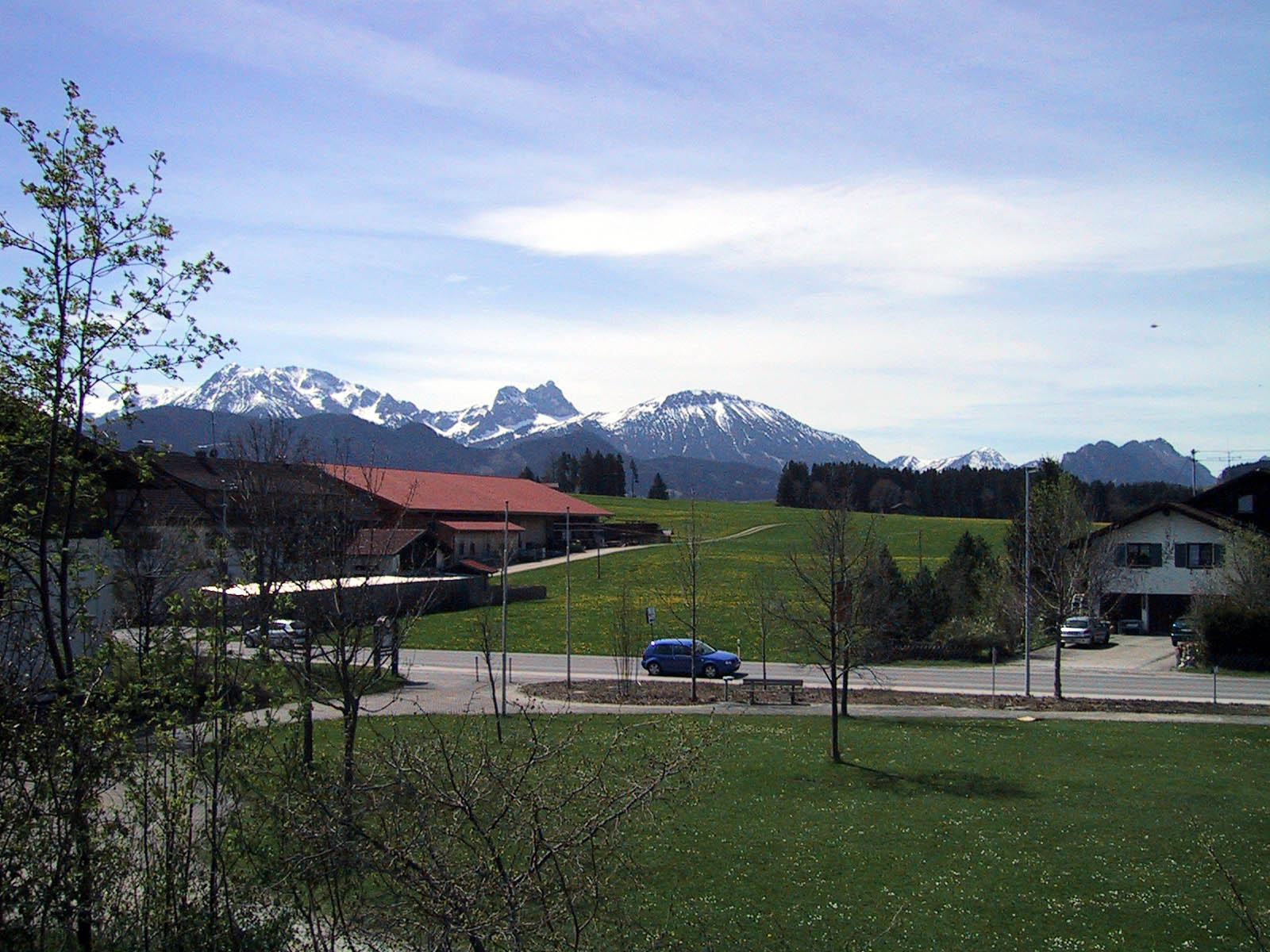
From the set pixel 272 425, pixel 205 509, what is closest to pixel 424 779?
pixel 272 425

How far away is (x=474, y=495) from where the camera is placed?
8700 cm

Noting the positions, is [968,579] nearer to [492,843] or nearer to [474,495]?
[492,843]

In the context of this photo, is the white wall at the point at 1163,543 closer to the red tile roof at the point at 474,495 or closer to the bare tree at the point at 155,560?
the red tile roof at the point at 474,495

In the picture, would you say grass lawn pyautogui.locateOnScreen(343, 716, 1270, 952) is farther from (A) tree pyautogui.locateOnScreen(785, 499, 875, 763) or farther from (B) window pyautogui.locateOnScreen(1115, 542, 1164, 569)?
(B) window pyautogui.locateOnScreen(1115, 542, 1164, 569)

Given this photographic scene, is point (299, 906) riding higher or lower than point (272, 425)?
lower

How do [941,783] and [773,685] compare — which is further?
[773,685]

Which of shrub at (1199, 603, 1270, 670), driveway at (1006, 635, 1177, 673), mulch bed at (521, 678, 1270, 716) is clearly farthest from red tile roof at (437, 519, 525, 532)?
shrub at (1199, 603, 1270, 670)

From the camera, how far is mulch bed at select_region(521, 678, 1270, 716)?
99.3 feet

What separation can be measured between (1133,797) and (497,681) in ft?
72.9

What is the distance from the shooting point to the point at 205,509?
41.1 metres

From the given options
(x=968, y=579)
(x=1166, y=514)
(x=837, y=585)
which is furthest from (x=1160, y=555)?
(x=837, y=585)

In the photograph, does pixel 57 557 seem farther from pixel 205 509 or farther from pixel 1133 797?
pixel 205 509

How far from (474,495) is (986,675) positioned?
183 ft

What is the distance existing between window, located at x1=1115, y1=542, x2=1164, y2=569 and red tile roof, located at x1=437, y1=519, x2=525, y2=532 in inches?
1670
